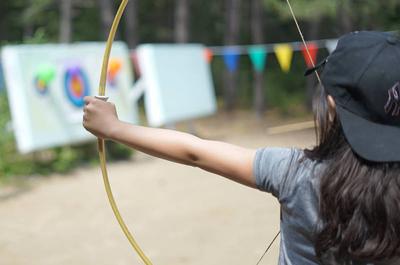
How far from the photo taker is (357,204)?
96 cm

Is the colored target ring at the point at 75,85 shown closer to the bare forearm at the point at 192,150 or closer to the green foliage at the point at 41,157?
the green foliage at the point at 41,157

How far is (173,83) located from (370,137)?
7.25 metres

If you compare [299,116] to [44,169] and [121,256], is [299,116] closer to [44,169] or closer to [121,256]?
[44,169]

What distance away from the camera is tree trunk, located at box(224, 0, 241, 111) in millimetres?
12891

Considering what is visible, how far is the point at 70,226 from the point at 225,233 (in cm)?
118

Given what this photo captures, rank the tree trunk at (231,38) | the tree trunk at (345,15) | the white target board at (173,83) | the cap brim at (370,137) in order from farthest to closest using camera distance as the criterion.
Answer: the tree trunk at (231,38) < the white target board at (173,83) < the tree trunk at (345,15) < the cap brim at (370,137)

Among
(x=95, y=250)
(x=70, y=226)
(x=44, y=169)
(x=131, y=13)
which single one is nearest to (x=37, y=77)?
(x=44, y=169)

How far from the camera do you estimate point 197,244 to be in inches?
161

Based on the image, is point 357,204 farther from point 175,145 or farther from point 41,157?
point 41,157

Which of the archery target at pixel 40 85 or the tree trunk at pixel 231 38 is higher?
the archery target at pixel 40 85

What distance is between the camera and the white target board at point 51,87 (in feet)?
19.7

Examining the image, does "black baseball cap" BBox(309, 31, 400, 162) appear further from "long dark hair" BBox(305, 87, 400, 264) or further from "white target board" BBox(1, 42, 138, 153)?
"white target board" BBox(1, 42, 138, 153)

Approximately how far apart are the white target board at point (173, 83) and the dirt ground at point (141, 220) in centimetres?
115

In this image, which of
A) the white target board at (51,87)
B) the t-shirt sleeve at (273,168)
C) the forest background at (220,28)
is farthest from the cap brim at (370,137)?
the forest background at (220,28)
